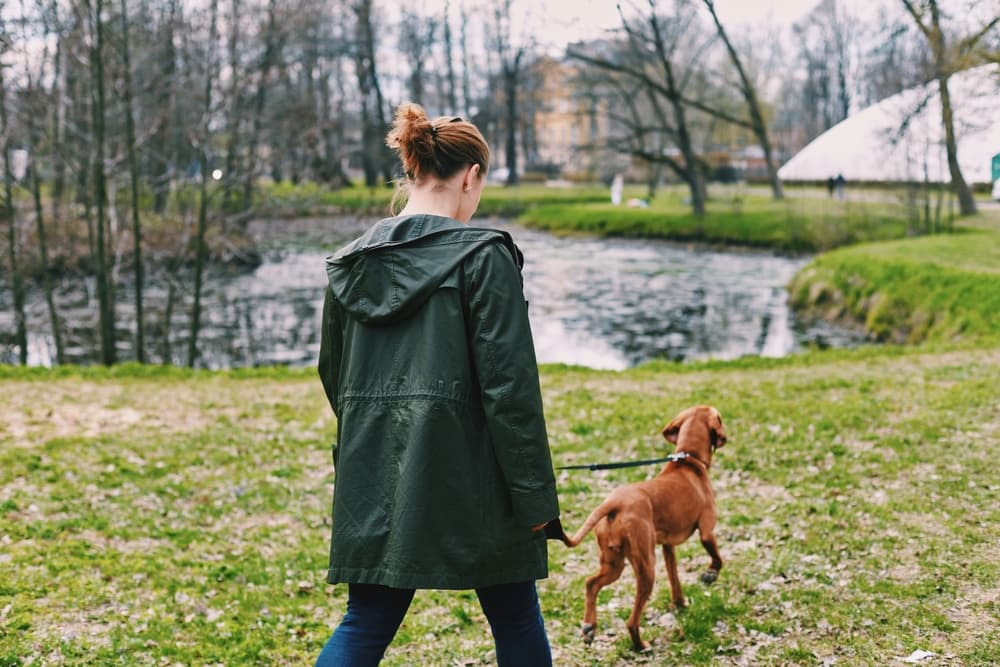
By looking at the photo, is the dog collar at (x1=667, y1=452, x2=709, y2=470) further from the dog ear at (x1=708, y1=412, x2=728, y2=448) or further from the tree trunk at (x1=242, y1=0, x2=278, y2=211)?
the tree trunk at (x1=242, y1=0, x2=278, y2=211)

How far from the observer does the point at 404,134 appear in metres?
3.40

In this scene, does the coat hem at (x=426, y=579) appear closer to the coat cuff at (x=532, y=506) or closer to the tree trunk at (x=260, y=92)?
the coat cuff at (x=532, y=506)

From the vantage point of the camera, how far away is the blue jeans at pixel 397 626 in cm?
327

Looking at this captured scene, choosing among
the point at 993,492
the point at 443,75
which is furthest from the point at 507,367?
the point at 443,75

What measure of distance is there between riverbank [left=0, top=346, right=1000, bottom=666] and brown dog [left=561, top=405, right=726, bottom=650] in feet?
1.23

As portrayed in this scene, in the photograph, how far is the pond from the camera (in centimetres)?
1989

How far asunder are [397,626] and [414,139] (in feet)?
5.67

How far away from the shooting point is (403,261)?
3283mm

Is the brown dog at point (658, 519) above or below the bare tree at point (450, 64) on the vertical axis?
below

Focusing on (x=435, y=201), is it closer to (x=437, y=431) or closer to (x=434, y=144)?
(x=434, y=144)

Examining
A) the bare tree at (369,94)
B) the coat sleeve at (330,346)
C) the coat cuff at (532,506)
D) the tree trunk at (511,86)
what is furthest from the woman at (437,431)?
the tree trunk at (511,86)

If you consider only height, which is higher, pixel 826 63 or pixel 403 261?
pixel 826 63

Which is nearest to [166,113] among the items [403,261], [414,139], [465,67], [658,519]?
[658,519]

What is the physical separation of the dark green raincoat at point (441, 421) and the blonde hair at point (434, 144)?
22 centimetres
